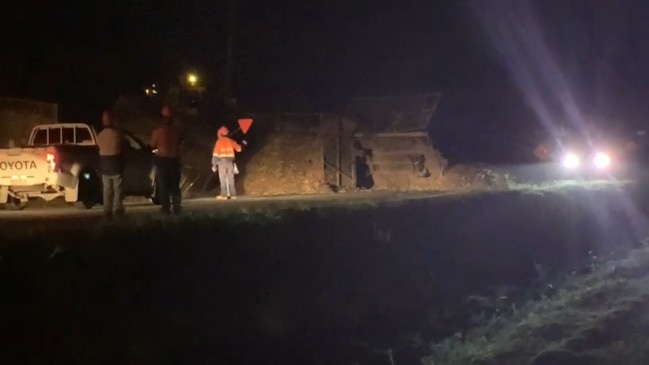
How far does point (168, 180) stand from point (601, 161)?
13.3 metres

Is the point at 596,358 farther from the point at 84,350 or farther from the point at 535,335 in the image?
the point at 84,350

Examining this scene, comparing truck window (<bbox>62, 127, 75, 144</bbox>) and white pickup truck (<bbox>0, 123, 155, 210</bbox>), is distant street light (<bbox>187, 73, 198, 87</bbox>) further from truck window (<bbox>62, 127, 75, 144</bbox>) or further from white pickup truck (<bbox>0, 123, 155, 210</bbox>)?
white pickup truck (<bbox>0, 123, 155, 210</bbox>)

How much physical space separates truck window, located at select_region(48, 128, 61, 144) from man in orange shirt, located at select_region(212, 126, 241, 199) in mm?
3021

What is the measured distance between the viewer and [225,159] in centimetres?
1991

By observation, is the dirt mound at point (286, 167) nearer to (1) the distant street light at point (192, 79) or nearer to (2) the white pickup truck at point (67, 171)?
(2) the white pickup truck at point (67, 171)

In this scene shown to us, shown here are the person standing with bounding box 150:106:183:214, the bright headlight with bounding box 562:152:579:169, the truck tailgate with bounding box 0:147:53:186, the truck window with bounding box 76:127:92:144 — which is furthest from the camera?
the bright headlight with bounding box 562:152:579:169

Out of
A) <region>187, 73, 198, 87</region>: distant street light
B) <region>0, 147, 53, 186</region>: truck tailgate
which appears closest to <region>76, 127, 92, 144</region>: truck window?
<region>0, 147, 53, 186</region>: truck tailgate

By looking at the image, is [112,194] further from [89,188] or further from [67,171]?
[89,188]

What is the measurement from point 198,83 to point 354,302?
28.5 m

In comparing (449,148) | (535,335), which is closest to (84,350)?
(535,335)

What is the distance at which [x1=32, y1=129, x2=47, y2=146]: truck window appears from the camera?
20188mm

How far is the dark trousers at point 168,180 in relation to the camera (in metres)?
15.0

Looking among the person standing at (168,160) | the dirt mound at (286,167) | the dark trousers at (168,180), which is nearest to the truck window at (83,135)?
the person standing at (168,160)

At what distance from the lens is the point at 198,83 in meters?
38.2
